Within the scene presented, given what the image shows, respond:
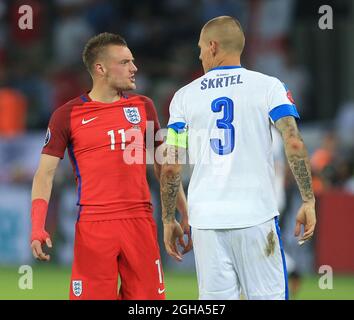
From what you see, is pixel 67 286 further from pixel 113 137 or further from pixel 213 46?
pixel 213 46

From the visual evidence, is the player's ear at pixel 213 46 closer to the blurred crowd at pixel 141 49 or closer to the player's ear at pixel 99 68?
the player's ear at pixel 99 68

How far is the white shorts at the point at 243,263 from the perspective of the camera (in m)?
6.22

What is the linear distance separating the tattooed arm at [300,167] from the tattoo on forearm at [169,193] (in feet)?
2.53

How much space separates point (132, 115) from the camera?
6.99m

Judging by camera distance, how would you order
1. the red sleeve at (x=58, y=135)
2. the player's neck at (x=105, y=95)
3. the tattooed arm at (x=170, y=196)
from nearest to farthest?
the tattooed arm at (x=170, y=196)
the red sleeve at (x=58, y=135)
the player's neck at (x=105, y=95)

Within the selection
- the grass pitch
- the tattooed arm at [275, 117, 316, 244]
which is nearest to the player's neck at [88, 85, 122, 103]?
the tattooed arm at [275, 117, 316, 244]

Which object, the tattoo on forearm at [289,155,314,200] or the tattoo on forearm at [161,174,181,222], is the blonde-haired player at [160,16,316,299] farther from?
the tattoo on forearm at [161,174,181,222]

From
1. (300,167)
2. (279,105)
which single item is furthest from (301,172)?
(279,105)

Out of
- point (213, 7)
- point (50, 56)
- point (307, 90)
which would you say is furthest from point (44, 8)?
point (307, 90)

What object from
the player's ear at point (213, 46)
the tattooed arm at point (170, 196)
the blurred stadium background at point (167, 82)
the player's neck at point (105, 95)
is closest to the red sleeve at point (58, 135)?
the player's neck at point (105, 95)

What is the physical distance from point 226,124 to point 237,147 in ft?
0.49

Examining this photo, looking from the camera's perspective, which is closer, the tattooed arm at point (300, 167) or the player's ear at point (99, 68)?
the tattooed arm at point (300, 167)

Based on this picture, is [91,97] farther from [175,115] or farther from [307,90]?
[307,90]

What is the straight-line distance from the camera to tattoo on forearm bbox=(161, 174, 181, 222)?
6.62 meters
